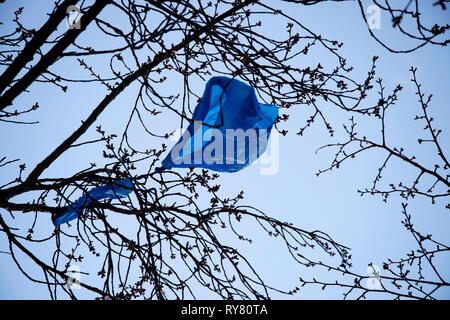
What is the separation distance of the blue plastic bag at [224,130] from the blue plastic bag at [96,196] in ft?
1.21

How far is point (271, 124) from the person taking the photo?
2.39 m

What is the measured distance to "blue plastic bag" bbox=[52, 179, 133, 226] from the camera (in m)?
2.30

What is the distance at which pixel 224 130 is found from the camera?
225 centimetres

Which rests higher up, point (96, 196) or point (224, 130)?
point (224, 130)

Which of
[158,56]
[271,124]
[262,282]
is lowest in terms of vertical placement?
[262,282]

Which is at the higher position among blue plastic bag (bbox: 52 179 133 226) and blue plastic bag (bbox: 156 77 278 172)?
blue plastic bag (bbox: 156 77 278 172)

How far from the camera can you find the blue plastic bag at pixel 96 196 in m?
2.30

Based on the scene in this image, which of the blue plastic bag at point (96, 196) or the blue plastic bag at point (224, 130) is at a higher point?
the blue plastic bag at point (224, 130)

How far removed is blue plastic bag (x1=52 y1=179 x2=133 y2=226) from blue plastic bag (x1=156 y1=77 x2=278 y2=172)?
1.21 feet

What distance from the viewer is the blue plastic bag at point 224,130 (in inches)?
87.5

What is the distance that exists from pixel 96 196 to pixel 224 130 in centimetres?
135
